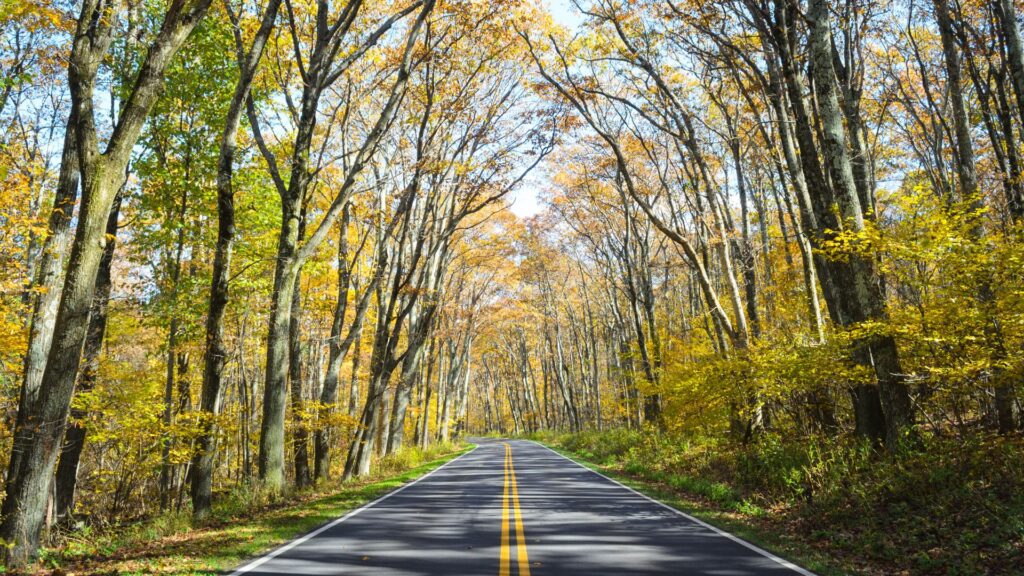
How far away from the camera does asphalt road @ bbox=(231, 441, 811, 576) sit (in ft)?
20.0

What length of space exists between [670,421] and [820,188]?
9.60 m

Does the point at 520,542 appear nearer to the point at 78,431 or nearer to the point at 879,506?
the point at 879,506

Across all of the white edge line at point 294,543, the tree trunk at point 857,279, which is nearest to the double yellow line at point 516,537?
the white edge line at point 294,543

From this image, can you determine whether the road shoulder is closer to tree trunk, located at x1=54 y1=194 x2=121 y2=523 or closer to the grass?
the grass

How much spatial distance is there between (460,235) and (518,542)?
18492 millimetres

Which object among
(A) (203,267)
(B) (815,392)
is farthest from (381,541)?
(A) (203,267)

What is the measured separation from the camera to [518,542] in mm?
7414

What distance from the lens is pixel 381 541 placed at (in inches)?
297

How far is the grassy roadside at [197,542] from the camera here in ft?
20.9

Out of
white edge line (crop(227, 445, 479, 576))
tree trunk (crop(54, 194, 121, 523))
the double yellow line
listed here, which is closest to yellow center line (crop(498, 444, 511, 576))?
the double yellow line

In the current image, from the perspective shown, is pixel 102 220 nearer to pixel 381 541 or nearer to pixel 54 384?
pixel 54 384

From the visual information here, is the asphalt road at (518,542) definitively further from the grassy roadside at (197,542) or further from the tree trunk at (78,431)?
the tree trunk at (78,431)

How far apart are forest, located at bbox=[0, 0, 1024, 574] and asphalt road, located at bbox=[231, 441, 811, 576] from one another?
→ 1253 millimetres

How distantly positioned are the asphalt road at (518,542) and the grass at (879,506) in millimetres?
826
